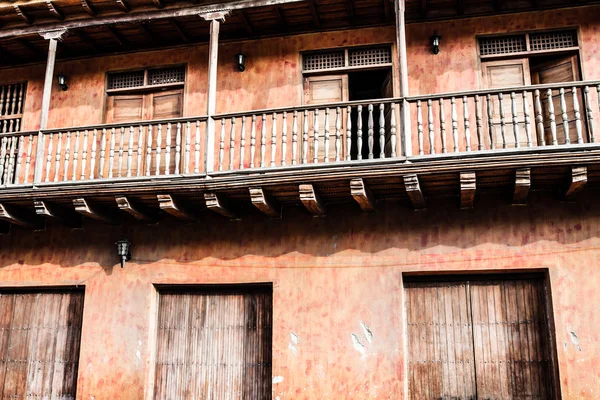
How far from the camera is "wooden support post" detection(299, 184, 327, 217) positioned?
8320mm

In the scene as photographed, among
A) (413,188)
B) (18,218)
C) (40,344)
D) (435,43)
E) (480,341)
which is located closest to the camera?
(413,188)

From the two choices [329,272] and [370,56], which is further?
[370,56]

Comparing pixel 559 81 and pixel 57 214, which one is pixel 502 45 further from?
pixel 57 214

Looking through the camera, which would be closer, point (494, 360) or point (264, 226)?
point (494, 360)

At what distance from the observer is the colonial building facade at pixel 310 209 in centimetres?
825

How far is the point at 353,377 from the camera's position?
845cm

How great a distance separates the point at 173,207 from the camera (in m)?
8.86

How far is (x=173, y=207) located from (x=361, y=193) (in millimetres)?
2884

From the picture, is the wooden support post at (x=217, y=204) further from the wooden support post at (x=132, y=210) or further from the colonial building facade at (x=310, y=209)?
the wooden support post at (x=132, y=210)

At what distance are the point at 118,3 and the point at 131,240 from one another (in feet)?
13.0

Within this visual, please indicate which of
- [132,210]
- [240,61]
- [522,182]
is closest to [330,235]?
[522,182]

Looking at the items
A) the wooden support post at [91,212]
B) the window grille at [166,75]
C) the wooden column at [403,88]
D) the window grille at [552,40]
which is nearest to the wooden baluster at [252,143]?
the wooden column at [403,88]

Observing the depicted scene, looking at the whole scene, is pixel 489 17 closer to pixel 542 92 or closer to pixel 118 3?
pixel 542 92

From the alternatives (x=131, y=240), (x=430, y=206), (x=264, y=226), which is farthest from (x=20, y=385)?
(x=430, y=206)
